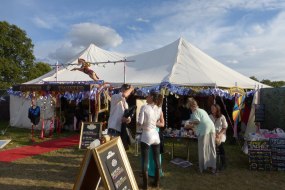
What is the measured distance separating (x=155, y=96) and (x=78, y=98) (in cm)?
604

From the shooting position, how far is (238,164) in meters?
6.64

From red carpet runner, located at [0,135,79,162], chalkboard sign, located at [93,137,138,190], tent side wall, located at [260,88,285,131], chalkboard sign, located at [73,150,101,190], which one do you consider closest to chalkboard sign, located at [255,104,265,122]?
tent side wall, located at [260,88,285,131]

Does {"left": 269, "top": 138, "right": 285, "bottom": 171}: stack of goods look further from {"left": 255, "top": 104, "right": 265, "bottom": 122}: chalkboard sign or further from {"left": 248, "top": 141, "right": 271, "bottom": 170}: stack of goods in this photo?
{"left": 255, "top": 104, "right": 265, "bottom": 122}: chalkboard sign

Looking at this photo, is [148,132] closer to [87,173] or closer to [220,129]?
[87,173]

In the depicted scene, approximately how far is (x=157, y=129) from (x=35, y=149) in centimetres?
453

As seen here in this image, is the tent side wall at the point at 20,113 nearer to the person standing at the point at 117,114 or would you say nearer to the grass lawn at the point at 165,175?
the grass lawn at the point at 165,175

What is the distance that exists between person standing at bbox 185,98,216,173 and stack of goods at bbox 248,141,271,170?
3.12 ft

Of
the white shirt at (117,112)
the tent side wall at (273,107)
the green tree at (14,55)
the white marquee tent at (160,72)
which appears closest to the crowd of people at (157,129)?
the white shirt at (117,112)

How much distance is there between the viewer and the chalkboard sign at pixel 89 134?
794 cm

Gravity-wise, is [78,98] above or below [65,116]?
above

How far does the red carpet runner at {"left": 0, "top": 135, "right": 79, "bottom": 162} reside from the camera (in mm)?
7266

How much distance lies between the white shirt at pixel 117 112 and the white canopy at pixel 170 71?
4354 mm

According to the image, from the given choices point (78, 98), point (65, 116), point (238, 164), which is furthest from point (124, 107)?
point (65, 116)

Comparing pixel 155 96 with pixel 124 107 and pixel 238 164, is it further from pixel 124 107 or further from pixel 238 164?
pixel 238 164
